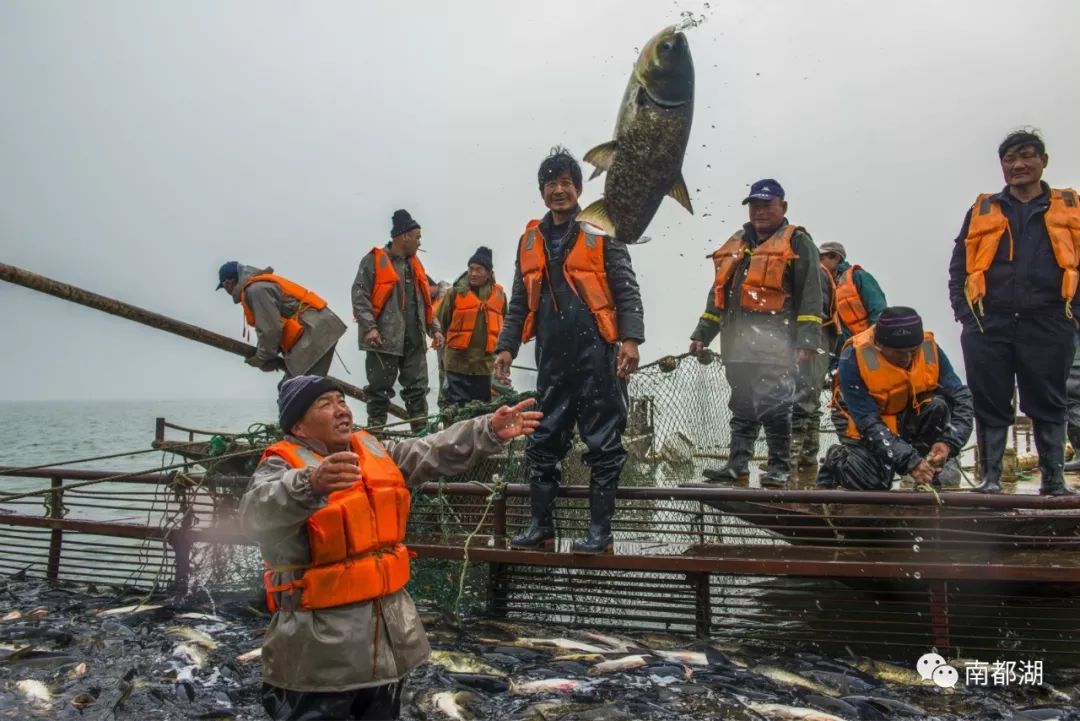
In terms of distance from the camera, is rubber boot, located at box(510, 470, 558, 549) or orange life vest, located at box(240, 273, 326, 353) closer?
rubber boot, located at box(510, 470, 558, 549)

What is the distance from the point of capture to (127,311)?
7.36 m

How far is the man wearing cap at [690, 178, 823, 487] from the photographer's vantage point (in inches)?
249

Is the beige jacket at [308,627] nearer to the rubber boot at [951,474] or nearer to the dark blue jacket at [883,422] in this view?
the dark blue jacket at [883,422]

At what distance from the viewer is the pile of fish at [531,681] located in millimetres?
4473

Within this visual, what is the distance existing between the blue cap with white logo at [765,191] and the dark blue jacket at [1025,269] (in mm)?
1609

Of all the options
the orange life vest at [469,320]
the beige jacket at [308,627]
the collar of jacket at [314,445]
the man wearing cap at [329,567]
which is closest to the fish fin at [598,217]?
the man wearing cap at [329,567]

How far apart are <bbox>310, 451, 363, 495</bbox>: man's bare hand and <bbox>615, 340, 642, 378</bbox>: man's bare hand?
2.68 metres

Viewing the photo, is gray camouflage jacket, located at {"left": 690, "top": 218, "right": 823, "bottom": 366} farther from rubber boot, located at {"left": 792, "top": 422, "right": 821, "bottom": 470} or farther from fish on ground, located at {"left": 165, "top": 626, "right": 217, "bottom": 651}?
fish on ground, located at {"left": 165, "top": 626, "right": 217, "bottom": 651}


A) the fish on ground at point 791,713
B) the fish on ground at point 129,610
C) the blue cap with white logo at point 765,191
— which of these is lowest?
the fish on ground at point 129,610

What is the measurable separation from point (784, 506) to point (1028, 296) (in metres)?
2.36

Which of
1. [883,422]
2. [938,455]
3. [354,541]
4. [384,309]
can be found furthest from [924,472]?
[384,309]

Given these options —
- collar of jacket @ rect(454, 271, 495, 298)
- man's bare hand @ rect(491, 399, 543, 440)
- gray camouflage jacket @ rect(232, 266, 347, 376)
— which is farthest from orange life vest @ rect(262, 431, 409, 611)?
collar of jacket @ rect(454, 271, 495, 298)

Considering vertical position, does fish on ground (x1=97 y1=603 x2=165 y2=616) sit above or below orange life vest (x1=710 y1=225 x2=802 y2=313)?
below

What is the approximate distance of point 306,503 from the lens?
3.09m
